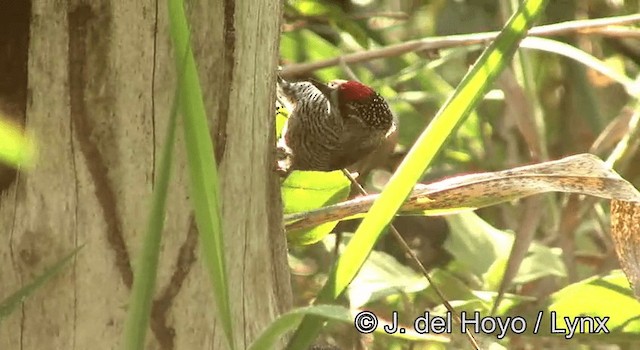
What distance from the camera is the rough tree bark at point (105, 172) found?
72 cm

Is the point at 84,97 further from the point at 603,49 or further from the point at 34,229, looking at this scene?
the point at 603,49

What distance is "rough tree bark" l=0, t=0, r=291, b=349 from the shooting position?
717mm


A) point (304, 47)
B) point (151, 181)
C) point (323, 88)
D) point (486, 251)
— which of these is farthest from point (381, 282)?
point (151, 181)

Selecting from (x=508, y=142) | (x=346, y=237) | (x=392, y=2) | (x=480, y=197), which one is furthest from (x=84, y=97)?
(x=392, y=2)

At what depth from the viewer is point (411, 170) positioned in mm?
666

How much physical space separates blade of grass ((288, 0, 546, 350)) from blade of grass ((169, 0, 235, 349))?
0.23 feet

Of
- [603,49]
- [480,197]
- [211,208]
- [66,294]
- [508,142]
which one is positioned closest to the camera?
[211,208]

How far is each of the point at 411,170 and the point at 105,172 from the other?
216mm

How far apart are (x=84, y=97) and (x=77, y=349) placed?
0.57 ft

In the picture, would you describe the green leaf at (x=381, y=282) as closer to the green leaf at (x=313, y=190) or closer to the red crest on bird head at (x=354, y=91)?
the green leaf at (x=313, y=190)

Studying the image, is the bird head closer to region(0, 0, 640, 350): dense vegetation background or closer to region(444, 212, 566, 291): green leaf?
region(444, 212, 566, 291): green leaf

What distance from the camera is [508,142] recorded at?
1.82 m

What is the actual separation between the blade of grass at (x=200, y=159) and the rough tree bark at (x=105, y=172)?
97 millimetres

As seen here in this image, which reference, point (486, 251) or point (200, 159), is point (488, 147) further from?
point (200, 159)
